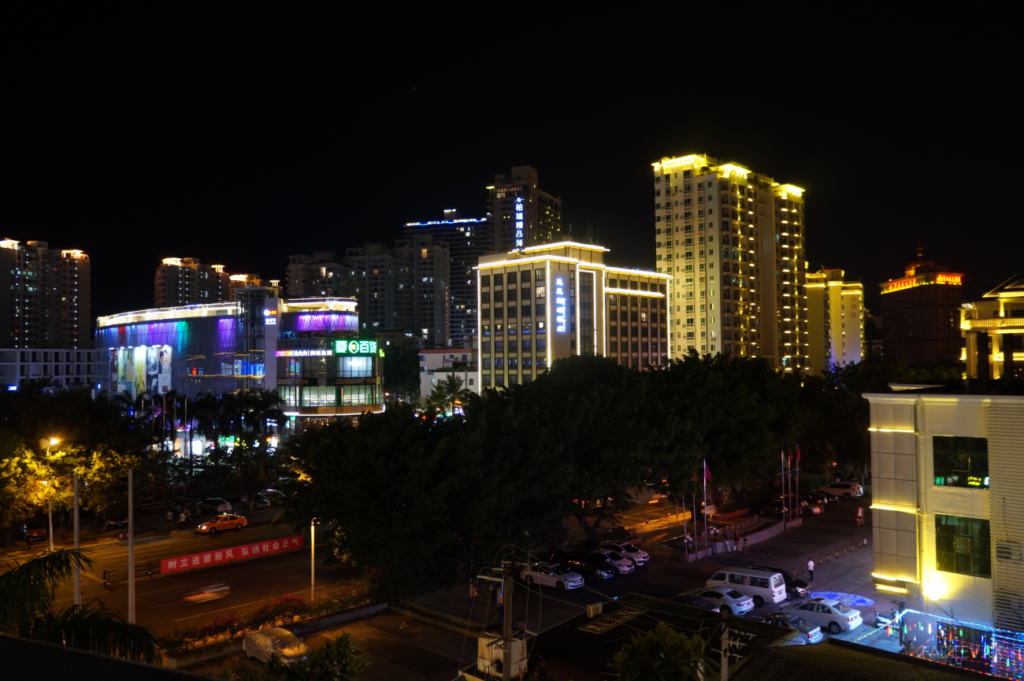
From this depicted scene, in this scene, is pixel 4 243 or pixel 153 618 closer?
pixel 153 618

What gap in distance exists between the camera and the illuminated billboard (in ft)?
266

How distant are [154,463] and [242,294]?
4491 centimetres

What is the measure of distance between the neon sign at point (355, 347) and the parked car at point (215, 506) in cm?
2928

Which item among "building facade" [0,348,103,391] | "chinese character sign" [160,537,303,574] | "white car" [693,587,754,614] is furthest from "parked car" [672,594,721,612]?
"building facade" [0,348,103,391]

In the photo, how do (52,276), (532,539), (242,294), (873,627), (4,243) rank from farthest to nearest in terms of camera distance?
(52,276) → (4,243) → (242,294) → (532,539) → (873,627)

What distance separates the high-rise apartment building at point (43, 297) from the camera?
126 meters

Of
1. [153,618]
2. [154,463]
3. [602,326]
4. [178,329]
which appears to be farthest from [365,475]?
[178,329]

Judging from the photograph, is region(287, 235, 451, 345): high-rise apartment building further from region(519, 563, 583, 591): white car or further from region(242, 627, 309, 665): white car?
region(242, 627, 309, 665): white car

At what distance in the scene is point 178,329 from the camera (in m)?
80.0

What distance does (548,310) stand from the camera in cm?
7525

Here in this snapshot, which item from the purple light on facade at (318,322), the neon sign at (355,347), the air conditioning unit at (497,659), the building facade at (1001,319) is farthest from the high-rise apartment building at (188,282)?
the air conditioning unit at (497,659)

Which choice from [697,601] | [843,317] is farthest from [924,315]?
[697,601]

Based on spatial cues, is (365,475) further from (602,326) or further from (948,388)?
(602,326)

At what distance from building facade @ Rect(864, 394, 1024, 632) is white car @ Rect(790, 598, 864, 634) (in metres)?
1.64
